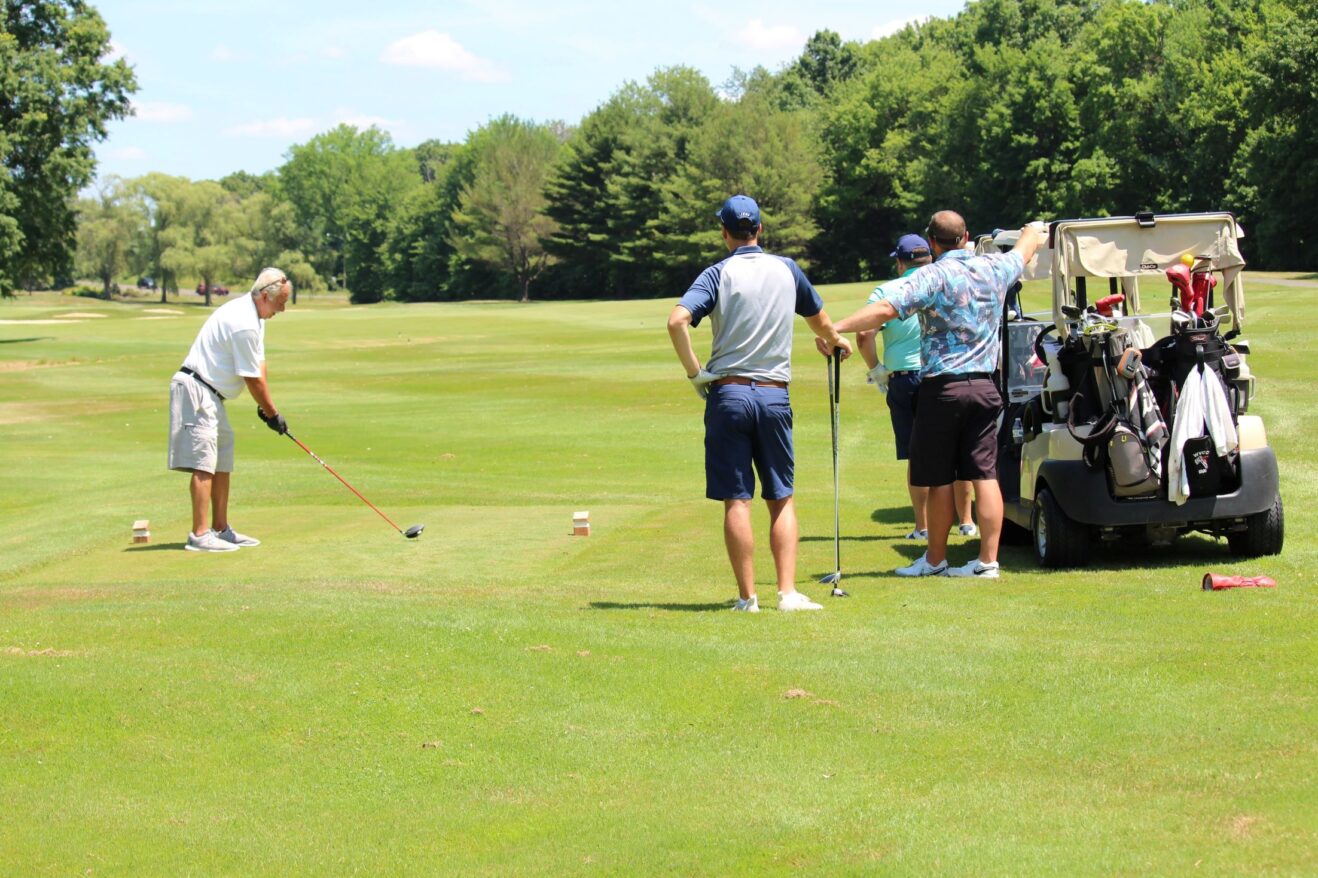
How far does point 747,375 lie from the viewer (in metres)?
7.91

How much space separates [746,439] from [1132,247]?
3.42 m

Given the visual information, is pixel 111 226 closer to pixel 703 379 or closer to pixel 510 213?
pixel 510 213

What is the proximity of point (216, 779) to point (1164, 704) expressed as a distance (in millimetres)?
3642


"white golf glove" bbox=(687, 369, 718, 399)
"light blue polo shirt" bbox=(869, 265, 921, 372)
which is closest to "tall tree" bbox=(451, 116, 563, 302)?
"light blue polo shirt" bbox=(869, 265, 921, 372)

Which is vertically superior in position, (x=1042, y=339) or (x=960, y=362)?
(x=1042, y=339)

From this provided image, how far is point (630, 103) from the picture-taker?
10438cm

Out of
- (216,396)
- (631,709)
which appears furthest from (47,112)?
(631,709)

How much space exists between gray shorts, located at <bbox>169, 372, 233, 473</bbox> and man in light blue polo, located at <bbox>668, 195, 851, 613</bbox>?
5.46 m

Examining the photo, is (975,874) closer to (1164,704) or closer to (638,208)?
(1164,704)

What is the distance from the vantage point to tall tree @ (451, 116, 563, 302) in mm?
109750

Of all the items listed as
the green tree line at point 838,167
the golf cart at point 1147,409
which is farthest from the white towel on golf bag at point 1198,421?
the green tree line at point 838,167

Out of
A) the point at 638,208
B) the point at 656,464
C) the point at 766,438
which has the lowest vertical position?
the point at 656,464

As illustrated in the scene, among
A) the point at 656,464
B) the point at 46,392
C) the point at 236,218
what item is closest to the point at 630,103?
the point at 236,218

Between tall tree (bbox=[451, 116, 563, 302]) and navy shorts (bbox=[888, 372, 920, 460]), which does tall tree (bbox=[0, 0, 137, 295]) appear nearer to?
navy shorts (bbox=[888, 372, 920, 460])
